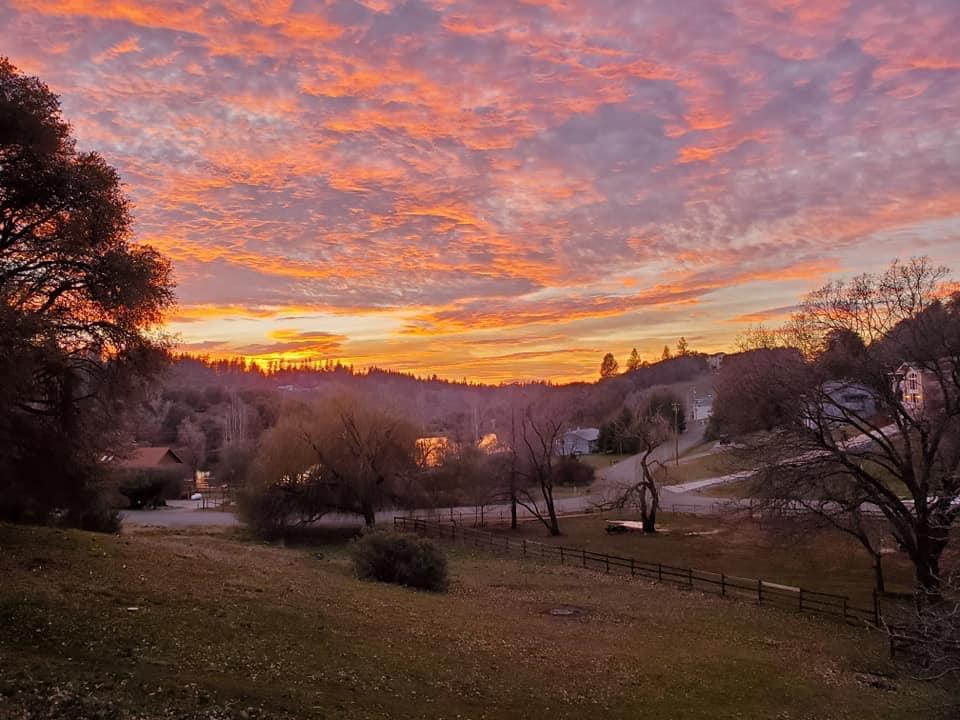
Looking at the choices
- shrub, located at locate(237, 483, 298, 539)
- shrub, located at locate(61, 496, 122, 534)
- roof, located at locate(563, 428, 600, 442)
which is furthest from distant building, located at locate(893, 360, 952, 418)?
roof, located at locate(563, 428, 600, 442)

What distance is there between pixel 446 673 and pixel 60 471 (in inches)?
605

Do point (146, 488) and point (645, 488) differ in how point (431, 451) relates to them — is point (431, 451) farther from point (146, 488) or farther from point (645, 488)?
point (146, 488)

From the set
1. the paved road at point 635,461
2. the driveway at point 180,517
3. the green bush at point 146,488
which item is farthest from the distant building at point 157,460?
the paved road at point 635,461

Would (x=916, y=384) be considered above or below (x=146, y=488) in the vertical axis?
above

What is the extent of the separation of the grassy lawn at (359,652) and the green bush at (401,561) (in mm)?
1534

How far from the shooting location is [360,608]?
17.8 m

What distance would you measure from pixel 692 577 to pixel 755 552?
36.1ft

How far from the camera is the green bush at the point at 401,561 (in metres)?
24.6

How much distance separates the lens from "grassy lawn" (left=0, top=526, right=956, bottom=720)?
10.2 metres

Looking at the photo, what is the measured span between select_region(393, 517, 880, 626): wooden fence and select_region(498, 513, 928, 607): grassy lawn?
1.76m

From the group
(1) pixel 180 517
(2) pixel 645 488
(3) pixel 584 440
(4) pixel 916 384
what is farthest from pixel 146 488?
(3) pixel 584 440

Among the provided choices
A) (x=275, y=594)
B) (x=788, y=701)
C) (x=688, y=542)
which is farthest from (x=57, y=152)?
(x=688, y=542)

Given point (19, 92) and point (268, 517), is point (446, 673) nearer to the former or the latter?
point (19, 92)

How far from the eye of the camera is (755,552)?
1458 inches
